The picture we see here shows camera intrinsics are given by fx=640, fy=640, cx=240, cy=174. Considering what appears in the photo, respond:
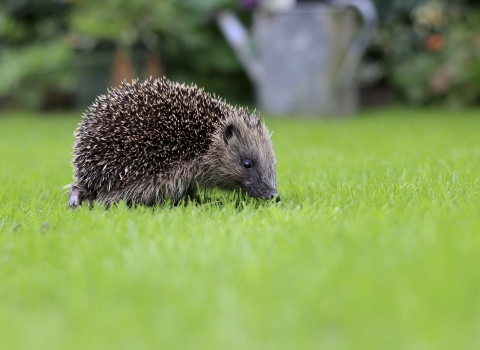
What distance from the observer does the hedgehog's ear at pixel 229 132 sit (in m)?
5.52

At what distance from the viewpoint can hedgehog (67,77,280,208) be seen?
5297mm

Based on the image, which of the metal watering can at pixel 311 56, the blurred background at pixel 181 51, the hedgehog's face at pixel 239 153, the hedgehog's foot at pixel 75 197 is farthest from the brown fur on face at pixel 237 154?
the blurred background at pixel 181 51

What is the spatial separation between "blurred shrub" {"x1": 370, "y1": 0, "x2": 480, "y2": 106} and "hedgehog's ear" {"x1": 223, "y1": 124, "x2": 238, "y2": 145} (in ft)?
32.3

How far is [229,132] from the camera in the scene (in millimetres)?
5559

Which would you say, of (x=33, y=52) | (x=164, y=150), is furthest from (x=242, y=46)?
(x=164, y=150)

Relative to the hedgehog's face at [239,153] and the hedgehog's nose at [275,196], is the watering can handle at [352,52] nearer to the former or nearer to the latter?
the hedgehog's face at [239,153]

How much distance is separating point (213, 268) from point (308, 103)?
11.0m

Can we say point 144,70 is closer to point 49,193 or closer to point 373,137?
point 373,137

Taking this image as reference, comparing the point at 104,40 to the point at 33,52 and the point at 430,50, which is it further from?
the point at 430,50

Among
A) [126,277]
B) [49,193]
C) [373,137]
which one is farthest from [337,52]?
[126,277]

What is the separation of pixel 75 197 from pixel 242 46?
32.8ft

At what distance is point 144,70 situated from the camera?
14172 mm

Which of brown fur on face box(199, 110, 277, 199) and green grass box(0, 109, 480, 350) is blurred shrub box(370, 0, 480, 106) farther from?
brown fur on face box(199, 110, 277, 199)

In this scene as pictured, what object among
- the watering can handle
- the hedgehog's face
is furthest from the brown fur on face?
the watering can handle
